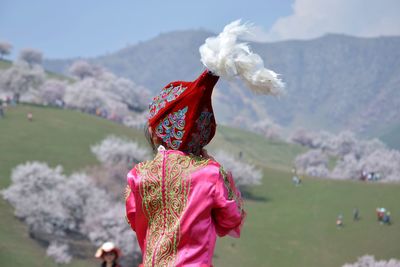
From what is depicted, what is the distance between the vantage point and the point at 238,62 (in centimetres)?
464

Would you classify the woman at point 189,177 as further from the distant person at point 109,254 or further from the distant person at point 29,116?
the distant person at point 29,116

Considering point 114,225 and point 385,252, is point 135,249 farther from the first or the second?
point 385,252

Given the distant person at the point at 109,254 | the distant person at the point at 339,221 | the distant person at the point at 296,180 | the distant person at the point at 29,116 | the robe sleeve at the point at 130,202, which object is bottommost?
the robe sleeve at the point at 130,202

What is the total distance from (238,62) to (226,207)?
3.22ft

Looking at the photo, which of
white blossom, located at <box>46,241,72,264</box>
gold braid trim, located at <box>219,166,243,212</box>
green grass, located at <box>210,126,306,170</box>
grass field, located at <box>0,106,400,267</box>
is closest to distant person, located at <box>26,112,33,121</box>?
grass field, located at <box>0,106,400,267</box>

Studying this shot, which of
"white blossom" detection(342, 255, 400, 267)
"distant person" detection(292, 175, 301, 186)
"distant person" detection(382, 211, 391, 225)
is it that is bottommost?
"white blossom" detection(342, 255, 400, 267)

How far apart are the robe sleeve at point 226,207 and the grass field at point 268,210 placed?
33.7m

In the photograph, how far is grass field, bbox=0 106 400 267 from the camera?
43688mm

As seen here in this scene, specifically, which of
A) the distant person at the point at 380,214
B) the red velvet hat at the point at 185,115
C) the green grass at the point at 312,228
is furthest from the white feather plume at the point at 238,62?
the distant person at the point at 380,214

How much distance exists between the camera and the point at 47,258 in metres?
38.8

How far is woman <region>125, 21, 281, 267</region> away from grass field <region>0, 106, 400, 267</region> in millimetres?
33377

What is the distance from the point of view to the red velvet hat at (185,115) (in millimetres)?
4844

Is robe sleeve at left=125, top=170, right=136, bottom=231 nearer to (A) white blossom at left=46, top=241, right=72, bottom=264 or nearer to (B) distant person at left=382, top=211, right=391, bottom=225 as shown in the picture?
(A) white blossom at left=46, top=241, right=72, bottom=264

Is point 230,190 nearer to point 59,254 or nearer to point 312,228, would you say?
point 59,254
